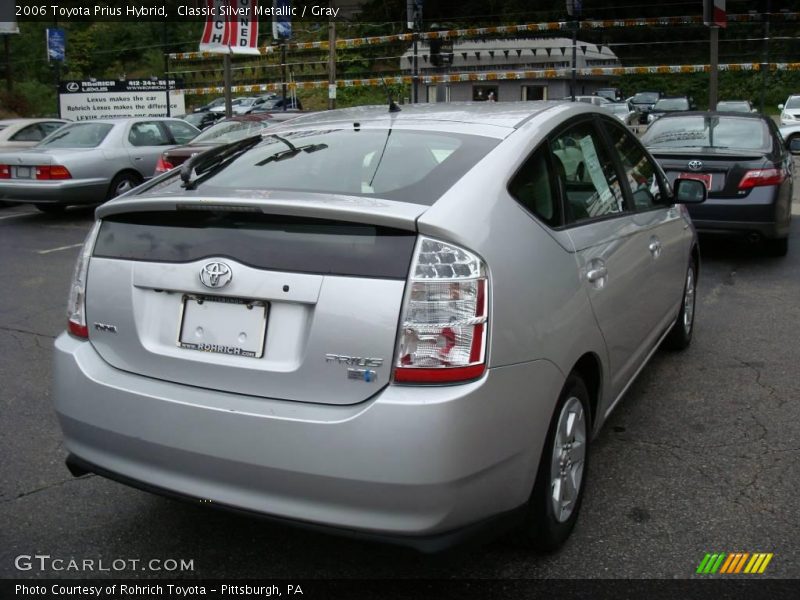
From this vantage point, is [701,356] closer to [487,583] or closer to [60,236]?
[487,583]

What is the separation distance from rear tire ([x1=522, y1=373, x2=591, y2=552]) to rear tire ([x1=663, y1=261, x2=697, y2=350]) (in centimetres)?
240

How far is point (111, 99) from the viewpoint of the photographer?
24375 mm

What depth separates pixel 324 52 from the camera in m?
43.7

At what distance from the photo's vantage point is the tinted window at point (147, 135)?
13297mm

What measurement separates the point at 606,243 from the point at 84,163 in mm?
10505

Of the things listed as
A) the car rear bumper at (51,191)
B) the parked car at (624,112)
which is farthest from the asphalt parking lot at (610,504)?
the parked car at (624,112)

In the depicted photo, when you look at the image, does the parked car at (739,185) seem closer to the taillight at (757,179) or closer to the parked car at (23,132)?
the taillight at (757,179)

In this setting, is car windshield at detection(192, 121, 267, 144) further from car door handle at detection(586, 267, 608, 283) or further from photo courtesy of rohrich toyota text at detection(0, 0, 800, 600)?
car door handle at detection(586, 267, 608, 283)

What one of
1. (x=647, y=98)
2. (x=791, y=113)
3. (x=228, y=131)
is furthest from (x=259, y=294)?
(x=647, y=98)

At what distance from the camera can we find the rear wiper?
3.20 metres

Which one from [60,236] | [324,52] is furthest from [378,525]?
[324,52]

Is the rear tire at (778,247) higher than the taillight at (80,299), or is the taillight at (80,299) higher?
the taillight at (80,299)

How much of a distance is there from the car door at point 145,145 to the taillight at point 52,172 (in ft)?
3.86

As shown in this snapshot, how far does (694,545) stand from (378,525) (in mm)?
1365
